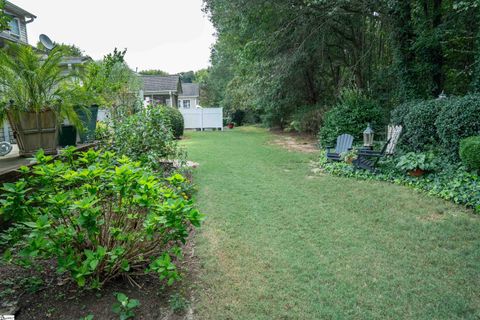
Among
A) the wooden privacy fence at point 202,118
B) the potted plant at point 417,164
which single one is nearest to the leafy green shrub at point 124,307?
the potted plant at point 417,164

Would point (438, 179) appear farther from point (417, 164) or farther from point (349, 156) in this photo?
point (349, 156)

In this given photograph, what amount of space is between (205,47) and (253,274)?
91.5ft

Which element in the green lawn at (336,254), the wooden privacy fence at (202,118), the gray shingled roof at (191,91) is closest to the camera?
the green lawn at (336,254)

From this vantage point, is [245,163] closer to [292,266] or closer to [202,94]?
[292,266]

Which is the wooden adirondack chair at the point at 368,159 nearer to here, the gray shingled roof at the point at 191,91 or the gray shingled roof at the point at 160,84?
the gray shingled roof at the point at 160,84

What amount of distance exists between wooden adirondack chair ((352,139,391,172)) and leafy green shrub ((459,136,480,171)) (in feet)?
4.17

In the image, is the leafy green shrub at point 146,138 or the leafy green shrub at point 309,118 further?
the leafy green shrub at point 309,118

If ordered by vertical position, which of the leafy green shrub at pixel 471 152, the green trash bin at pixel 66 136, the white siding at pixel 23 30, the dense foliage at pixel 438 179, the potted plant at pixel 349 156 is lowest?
the dense foliage at pixel 438 179

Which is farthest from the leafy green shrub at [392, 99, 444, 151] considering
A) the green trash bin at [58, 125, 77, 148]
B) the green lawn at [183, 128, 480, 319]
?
the green trash bin at [58, 125, 77, 148]

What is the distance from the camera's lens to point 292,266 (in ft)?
8.74

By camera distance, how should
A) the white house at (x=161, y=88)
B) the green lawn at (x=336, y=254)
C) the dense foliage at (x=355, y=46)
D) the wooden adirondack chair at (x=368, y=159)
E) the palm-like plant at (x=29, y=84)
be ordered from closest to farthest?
1. the green lawn at (x=336, y=254)
2. the palm-like plant at (x=29, y=84)
3. the wooden adirondack chair at (x=368, y=159)
4. the dense foliage at (x=355, y=46)
5. the white house at (x=161, y=88)

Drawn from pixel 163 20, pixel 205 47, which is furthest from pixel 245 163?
pixel 205 47

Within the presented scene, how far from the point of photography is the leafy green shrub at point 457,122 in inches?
189

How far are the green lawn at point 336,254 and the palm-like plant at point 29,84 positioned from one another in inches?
A: 89.2
